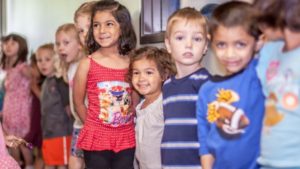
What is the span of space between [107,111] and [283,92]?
1.19 metres

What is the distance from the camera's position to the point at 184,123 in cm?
194

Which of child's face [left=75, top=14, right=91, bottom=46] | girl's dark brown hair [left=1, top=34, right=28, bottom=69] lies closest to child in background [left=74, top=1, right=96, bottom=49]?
child's face [left=75, top=14, right=91, bottom=46]

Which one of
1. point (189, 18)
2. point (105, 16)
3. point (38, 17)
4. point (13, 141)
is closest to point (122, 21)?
point (105, 16)

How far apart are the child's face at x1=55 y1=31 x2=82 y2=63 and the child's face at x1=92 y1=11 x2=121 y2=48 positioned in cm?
76

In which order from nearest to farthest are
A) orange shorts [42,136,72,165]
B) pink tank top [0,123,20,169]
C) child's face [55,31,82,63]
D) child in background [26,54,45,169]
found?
pink tank top [0,123,20,169], child's face [55,31,82,63], orange shorts [42,136,72,165], child in background [26,54,45,169]

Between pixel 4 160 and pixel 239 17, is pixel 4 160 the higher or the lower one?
the lower one

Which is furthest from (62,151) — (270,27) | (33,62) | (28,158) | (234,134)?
(270,27)

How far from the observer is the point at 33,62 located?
4340 mm

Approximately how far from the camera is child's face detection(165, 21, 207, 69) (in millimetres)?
1927

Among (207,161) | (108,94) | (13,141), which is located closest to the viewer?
(207,161)

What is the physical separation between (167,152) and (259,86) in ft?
1.86

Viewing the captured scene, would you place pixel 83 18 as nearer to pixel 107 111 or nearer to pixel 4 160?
pixel 107 111

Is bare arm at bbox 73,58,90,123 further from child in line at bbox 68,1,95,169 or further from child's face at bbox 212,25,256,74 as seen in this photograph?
child's face at bbox 212,25,256,74

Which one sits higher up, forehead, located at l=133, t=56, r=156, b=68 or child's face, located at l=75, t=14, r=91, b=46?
child's face, located at l=75, t=14, r=91, b=46
